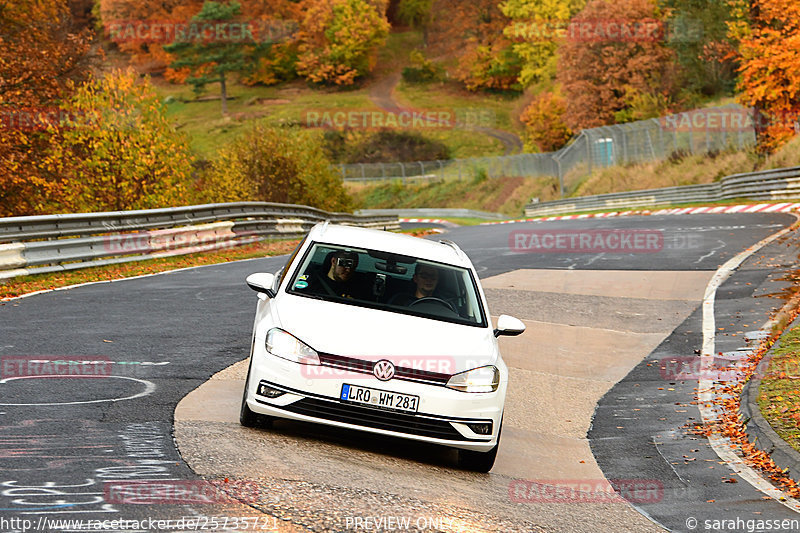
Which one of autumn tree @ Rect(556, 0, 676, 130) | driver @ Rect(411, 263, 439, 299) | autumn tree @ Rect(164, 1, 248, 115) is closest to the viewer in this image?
driver @ Rect(411, 263, 439, 299)

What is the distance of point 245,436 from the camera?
23.7 feet

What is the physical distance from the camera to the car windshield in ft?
26.4

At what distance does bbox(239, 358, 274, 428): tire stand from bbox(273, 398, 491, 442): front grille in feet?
1.30

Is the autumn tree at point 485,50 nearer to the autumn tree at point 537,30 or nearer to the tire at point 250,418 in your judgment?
the autumn tree at point 537,30

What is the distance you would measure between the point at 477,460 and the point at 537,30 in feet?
359

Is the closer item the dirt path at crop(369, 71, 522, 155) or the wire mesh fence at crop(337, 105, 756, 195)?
the wire mesh fence at crop(337, 105, 756, 195)

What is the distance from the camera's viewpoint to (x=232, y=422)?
25.3 ft

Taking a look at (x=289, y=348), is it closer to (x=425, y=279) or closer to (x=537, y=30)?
(x=425, y=279)

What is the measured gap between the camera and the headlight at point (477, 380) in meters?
7.21

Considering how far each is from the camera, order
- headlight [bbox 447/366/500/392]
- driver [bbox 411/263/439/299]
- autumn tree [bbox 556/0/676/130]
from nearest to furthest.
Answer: headlight [bbox 447/366/500/392], driver [bbox 411/263/439/299], autumn tree [bbox 556/0/676/130]

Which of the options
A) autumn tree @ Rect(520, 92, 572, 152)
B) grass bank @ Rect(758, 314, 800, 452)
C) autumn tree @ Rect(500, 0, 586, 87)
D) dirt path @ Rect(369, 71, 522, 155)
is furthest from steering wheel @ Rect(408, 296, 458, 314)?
autumn tree @ Rect(500, 0, 586, 87)

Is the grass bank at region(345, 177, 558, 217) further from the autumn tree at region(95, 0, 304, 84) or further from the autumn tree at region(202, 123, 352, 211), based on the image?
the autumn tree at region(95, 0, 304, 84)

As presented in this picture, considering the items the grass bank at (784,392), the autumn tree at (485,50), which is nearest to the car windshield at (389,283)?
the grass bank at (784,392)

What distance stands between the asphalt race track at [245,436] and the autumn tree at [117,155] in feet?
40.8
